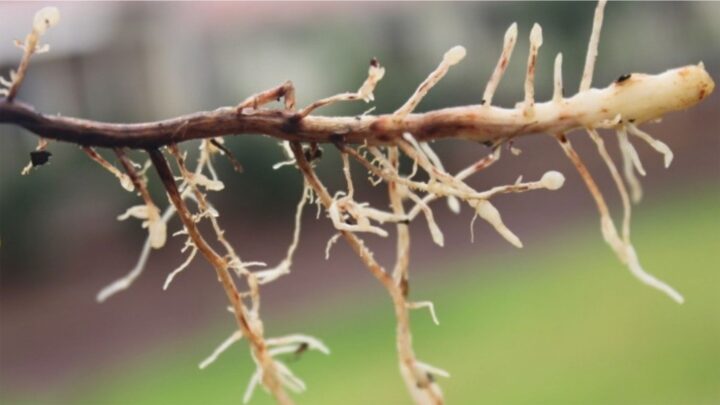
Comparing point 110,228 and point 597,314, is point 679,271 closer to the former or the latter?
point 597,314

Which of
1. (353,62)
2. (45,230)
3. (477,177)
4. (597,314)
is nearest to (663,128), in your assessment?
(477,177)

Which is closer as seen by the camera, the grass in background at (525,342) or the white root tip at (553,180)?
the white root tip at (553,180)

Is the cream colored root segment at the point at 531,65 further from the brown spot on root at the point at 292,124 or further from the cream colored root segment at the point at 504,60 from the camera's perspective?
the brown spot on root at the point at 292,124

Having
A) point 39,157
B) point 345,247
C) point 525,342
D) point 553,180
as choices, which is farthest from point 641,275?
point 345,247

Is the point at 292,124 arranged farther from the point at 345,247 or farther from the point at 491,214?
the point at 345,247

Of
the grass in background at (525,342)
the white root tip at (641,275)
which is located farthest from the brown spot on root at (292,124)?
the grass in background at (525,342)

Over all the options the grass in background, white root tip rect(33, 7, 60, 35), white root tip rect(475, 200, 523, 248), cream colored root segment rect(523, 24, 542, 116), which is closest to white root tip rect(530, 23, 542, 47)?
cream colored root segment rect(523, 24, 542, 116)
